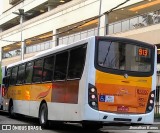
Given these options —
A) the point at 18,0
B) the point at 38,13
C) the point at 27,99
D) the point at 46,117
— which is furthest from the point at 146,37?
the point at 18,0

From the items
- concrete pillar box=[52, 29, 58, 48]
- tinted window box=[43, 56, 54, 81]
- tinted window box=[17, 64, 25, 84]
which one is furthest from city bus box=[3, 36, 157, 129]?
concrete pillar box=[52, 29, 58, 48]

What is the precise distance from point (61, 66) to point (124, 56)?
2.69 meters

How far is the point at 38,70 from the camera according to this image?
18.9m

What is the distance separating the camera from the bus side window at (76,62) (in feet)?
46.5

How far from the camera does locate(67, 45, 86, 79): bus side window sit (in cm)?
1419

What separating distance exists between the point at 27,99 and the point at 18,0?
50931 millimetres

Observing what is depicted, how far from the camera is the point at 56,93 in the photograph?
16.2 m

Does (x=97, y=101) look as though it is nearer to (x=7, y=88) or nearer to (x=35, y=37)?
(x=7, y=88)

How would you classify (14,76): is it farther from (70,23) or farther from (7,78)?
(70,23)

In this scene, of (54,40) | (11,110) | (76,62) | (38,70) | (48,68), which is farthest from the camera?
(54,40)

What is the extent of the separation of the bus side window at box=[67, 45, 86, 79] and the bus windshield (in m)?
0.62

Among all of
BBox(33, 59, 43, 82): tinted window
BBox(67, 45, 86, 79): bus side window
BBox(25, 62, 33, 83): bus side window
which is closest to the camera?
BBox(67, 45, 86, 79): bus side window

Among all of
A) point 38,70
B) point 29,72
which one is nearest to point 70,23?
point 29,72

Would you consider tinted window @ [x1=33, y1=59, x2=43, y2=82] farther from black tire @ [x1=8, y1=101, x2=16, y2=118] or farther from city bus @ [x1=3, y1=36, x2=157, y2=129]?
black tire @ [x1=8, y1=101, x2=16, y2=118]
